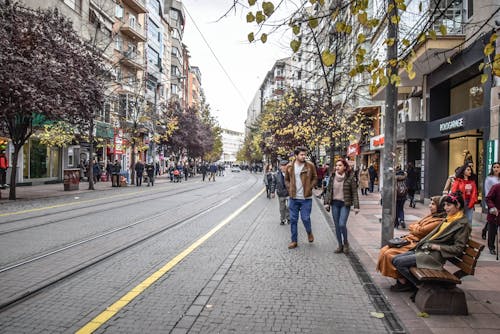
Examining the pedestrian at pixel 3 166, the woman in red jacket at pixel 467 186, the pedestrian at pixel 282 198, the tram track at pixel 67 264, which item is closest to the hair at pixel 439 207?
the woman in red jacket at pixel 467 186

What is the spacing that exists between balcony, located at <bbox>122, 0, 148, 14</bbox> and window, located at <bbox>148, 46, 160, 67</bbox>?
5824 mm

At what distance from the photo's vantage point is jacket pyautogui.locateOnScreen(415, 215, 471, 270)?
4828 mm

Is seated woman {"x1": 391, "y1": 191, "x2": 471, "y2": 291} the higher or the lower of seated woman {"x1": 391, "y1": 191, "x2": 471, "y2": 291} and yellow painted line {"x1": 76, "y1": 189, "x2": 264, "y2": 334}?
the higher

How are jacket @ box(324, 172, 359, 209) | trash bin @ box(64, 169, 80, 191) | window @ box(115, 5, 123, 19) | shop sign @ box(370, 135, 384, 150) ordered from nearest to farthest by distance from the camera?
jacket @ box(324, 172, 359, 209), trash bin @ box(64, 169, 80, 191), shop sign @ box(370, 135, 384, 150), window @ box(115, 5, 123, 19)

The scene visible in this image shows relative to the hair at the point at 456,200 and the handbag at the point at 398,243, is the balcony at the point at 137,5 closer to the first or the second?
the handbag at the point at 398,243

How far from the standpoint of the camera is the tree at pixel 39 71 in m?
16.1

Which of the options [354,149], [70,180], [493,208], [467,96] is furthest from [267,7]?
[354,149]

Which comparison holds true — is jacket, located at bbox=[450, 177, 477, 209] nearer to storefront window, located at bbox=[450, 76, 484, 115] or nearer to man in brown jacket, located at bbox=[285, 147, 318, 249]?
man in brown jacket, located at bbox=[285, 147, 318, 249]

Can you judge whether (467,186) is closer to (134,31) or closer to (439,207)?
(439,207)

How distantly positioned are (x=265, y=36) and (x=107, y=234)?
6266 millimetres

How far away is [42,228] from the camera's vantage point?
10078mm

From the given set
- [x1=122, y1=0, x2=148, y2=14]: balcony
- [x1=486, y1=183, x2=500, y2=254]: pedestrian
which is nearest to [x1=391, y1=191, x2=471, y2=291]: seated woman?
[x1=486, y1=183, x2=500, y2=254]: pedestrian

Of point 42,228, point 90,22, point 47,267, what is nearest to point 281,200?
point 42,228

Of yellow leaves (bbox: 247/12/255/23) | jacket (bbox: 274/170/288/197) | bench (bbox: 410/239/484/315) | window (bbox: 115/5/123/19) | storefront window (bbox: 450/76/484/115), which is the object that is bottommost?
bench (bbox: 410/239/484/315)
